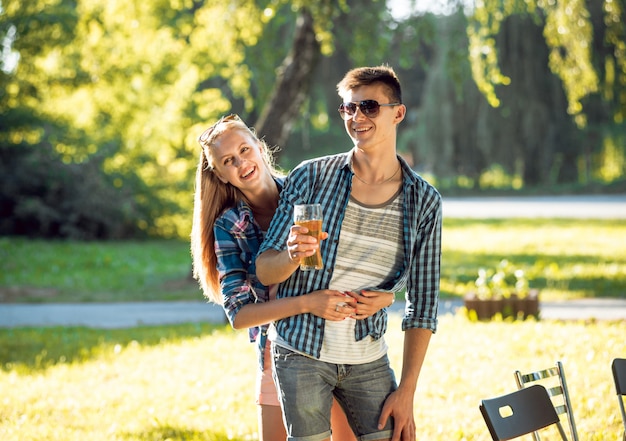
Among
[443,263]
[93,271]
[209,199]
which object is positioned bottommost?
[443,263]

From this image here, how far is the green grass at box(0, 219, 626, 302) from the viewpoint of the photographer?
533 inches

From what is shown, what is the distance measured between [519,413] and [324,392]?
77 centimetres

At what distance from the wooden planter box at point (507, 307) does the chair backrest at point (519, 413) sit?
649 centimetres

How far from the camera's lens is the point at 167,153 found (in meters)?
22.9

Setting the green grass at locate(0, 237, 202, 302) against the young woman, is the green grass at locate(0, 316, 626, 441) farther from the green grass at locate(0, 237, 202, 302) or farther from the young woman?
the green grass at locate(0, 237, 202, 302)

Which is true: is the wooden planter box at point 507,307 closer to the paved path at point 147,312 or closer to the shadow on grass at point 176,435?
the paved path at point 147,312

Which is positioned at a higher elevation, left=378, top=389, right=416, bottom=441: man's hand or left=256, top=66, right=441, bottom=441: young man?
left=256, top=66, right=441, bottom=441: young man

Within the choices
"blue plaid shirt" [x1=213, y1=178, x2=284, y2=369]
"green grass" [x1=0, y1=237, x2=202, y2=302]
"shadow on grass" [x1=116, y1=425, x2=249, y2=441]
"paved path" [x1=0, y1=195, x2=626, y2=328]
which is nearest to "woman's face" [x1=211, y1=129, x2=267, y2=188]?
"blue plaid shirt" [x1=213, y1=178, x2=284, y2=369]

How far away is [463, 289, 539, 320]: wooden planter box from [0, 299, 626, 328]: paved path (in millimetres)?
438

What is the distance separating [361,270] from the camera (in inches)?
128

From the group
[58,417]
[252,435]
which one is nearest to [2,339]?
[58,417]

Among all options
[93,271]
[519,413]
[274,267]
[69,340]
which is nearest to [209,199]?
[274,267]

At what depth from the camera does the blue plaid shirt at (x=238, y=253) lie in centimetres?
337

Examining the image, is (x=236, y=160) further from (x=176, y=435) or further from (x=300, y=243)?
(x=176, y=435)
